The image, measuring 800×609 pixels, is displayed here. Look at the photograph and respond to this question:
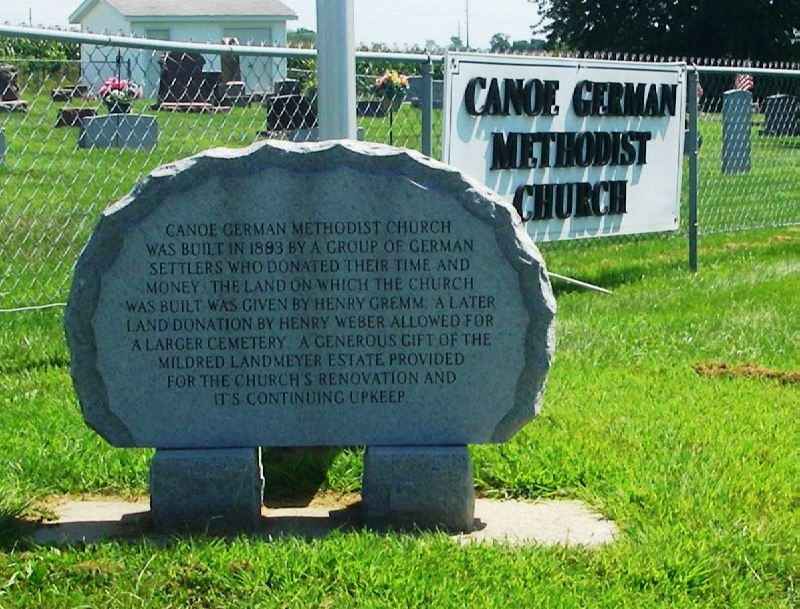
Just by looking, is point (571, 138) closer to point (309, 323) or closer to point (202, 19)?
point (309, 323)

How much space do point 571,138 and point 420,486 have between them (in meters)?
5.42

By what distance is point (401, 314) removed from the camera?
4801 millimetres

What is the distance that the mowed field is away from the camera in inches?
167

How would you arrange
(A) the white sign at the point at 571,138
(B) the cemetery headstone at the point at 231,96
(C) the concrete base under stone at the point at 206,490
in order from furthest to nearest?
(B) the cemetery headstone at the point at 231,96 < (A) the white sign at the point at 571,138 < (C) the concrete base under stone at the point at 206,490

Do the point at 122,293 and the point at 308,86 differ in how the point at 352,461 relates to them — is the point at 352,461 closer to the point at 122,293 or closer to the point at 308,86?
the point at 122,293

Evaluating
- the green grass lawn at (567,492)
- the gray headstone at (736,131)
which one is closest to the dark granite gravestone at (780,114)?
the gray headstone at (736,131)

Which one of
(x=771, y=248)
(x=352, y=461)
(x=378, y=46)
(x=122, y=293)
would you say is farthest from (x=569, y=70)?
(x=122, y=293)

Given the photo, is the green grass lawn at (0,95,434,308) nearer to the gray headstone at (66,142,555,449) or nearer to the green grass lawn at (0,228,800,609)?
the green grass lawn at (0,228,800,609)

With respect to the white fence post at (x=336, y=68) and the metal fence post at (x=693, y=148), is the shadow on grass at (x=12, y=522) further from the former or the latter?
the metal fence post at (x=693, y=148)

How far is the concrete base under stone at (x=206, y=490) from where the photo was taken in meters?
4.79

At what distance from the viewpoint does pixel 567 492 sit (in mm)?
5262

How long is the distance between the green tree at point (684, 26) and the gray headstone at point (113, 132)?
112 ft

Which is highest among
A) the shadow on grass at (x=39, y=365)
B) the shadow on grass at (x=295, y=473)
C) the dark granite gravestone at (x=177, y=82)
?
the dark granite gravestone at (x=177, y=82)

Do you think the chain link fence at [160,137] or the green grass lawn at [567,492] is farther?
the chain link fence at [160,137]
